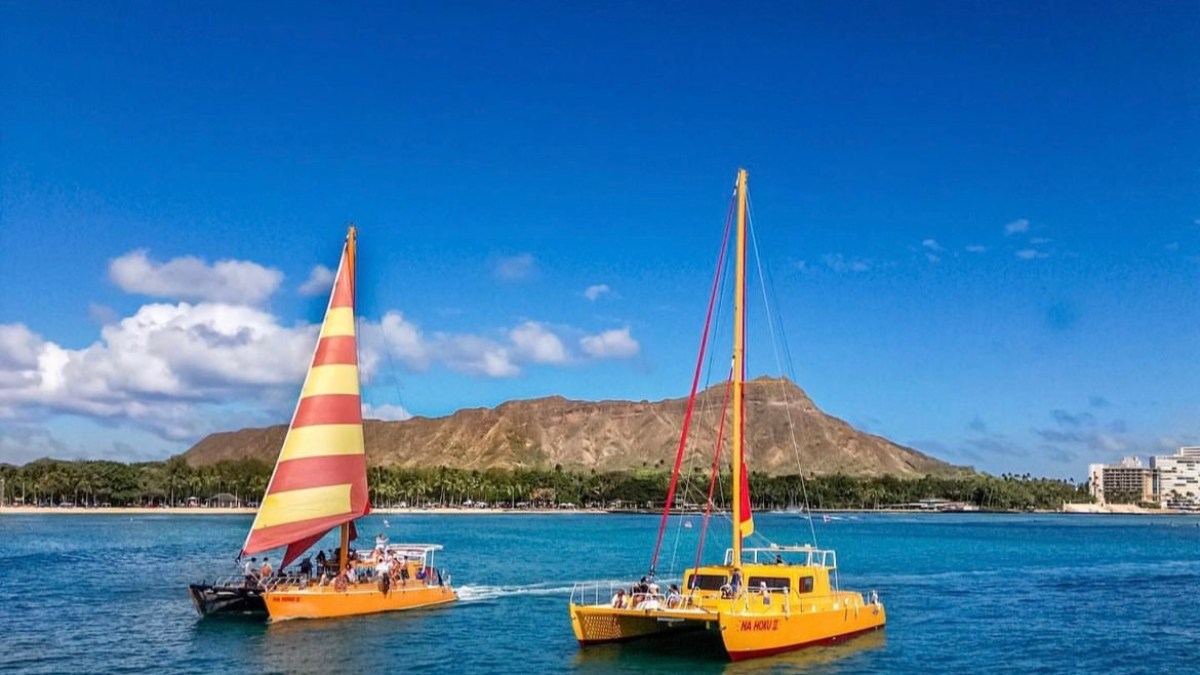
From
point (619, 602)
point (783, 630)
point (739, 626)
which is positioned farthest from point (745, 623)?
point (619, 602)

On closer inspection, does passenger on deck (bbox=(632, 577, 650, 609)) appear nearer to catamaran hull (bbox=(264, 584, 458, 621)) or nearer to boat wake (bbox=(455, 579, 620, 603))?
catamaran hull (bbox=(264, 584, 458, 621))

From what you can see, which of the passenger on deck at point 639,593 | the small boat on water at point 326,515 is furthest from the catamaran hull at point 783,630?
the small boat on water at point 326,515

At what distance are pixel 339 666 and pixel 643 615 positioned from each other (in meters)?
10.7

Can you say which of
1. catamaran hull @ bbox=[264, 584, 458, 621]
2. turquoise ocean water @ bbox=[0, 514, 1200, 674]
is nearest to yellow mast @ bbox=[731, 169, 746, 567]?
turquoise ocean water @ bbox=[0, 514, 1200, 674]

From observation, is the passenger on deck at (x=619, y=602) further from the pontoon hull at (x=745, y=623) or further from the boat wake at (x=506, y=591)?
the boat wake at (x=506, y=591)

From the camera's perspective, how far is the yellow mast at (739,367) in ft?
131

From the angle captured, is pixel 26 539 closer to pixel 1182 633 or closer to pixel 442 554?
pixel 442 554

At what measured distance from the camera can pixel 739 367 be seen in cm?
4172

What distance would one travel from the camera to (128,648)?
41.8 m

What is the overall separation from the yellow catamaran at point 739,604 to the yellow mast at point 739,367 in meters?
0.04

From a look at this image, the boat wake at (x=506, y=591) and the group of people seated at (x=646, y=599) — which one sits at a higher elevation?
the group of people seated at (x=646, y=599)

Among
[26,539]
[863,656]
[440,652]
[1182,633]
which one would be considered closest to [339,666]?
[440,652]

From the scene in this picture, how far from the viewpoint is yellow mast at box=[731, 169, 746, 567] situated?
40.0 meters

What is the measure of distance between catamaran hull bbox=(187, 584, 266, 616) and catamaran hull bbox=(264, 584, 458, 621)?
5.27 feet
